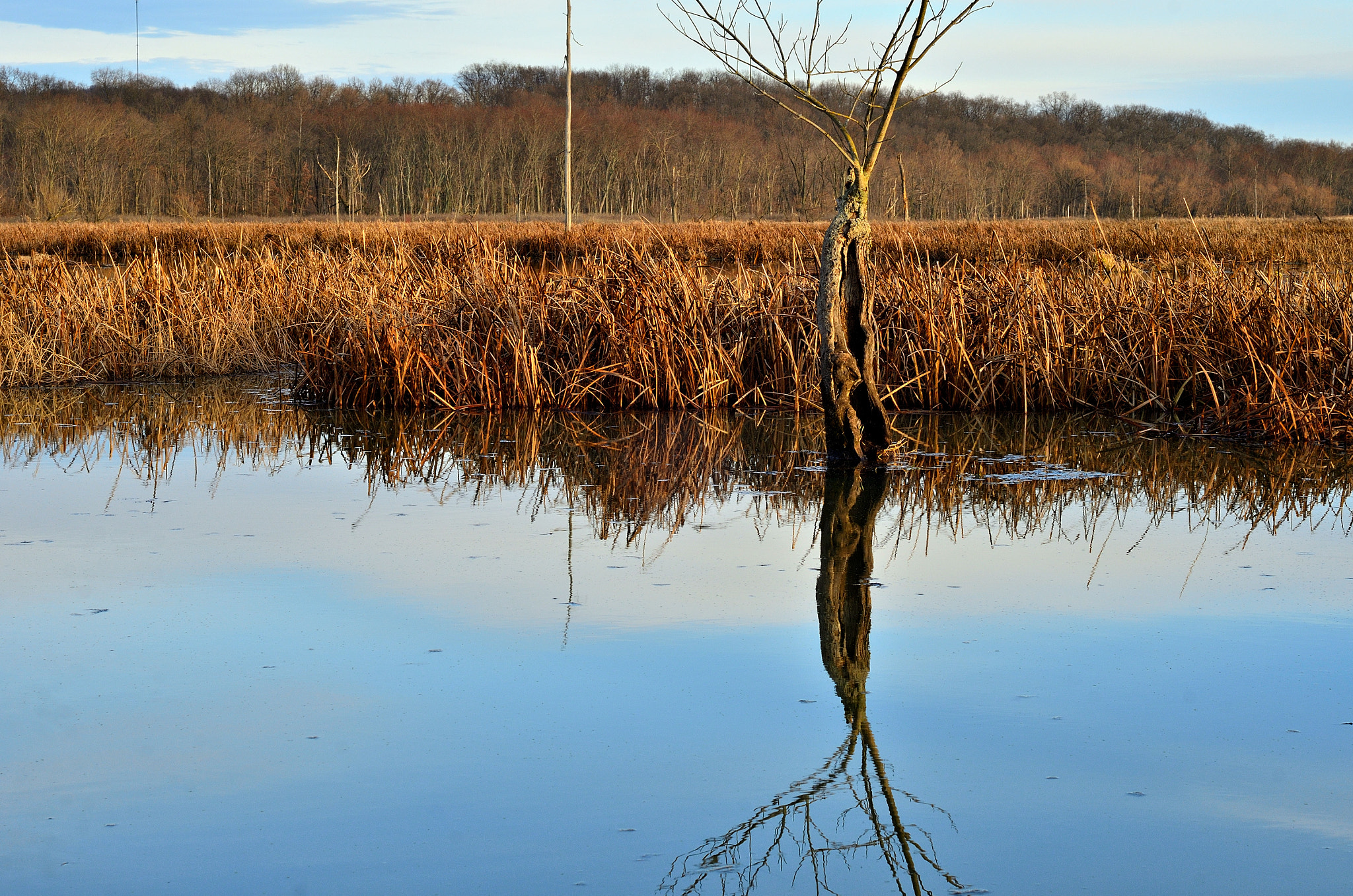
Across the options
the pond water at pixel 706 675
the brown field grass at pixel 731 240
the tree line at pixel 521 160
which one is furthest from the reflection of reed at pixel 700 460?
the tree line at pixel 521 160

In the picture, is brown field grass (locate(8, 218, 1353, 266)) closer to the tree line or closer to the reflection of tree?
the reflection of tree

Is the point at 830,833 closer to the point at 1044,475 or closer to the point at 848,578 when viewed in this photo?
the point at 848,578

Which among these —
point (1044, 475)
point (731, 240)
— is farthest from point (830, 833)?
point (731, 240)

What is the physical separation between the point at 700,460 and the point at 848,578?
1.87 metres

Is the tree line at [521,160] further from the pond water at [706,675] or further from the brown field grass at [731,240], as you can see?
the pond water at [706,675]

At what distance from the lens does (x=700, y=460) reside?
16.6 feet

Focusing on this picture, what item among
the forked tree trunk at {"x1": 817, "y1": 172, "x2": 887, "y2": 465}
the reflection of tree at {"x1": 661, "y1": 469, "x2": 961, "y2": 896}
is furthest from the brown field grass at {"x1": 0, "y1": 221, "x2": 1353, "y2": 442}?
the reflection of tree at {"x1": 661, "y1": 469, "x2": 961, "y2": 896}

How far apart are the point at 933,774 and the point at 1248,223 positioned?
1303 inches

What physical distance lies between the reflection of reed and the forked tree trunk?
0.63 feet

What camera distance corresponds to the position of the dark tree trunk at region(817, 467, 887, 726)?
8.21ft

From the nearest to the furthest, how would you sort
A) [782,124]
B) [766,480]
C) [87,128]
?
[766,480], [87,128], [782,124]

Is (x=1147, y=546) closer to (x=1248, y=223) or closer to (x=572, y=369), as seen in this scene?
(x=572, y=369)

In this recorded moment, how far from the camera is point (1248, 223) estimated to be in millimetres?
30781

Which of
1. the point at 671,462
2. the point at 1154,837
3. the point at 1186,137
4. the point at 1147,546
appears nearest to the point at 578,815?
the point at 1154,837
